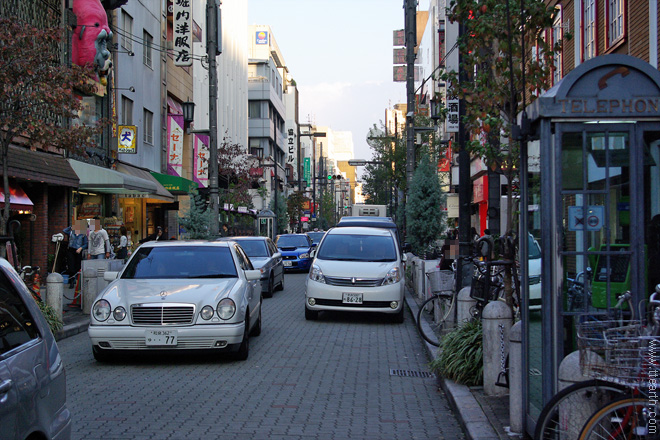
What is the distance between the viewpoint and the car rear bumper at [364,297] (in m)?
13.7

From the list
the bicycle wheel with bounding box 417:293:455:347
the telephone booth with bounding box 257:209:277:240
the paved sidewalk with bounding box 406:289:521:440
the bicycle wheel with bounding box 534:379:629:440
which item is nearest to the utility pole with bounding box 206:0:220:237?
the bicycle wheel with bounding box 417:293:455:347

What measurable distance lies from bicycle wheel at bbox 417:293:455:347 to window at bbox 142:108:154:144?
22.9 meters

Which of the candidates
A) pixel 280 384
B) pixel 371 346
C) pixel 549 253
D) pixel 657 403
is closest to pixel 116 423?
pixel 280 384

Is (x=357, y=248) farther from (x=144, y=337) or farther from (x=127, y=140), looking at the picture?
(x=127, y=140)

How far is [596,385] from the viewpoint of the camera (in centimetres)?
388

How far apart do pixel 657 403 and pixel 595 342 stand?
1.39 ft

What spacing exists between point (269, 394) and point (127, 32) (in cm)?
2411

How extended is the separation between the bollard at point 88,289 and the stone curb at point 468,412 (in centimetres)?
864

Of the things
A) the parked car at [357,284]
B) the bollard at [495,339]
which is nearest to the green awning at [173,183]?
the parked car at [357,284]

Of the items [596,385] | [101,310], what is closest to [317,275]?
[101,310]

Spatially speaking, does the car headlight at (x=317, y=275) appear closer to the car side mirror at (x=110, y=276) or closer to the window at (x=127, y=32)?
the car side mirror at (x=110, y=276)

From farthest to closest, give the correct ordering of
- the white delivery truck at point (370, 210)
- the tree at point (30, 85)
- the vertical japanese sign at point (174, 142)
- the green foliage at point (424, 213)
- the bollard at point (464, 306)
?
the white delivery truck at point (370, 210)
the vertical japanese sign at point (174, 142)
the green foliage at point (424, 213)
the tree at point (30, 85)
the bollard at point (464, 306)

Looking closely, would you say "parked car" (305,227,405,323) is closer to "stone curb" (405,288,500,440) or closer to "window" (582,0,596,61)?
"stone curb" (405,288,500,440)

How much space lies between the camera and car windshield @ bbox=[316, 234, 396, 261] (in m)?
14.9
